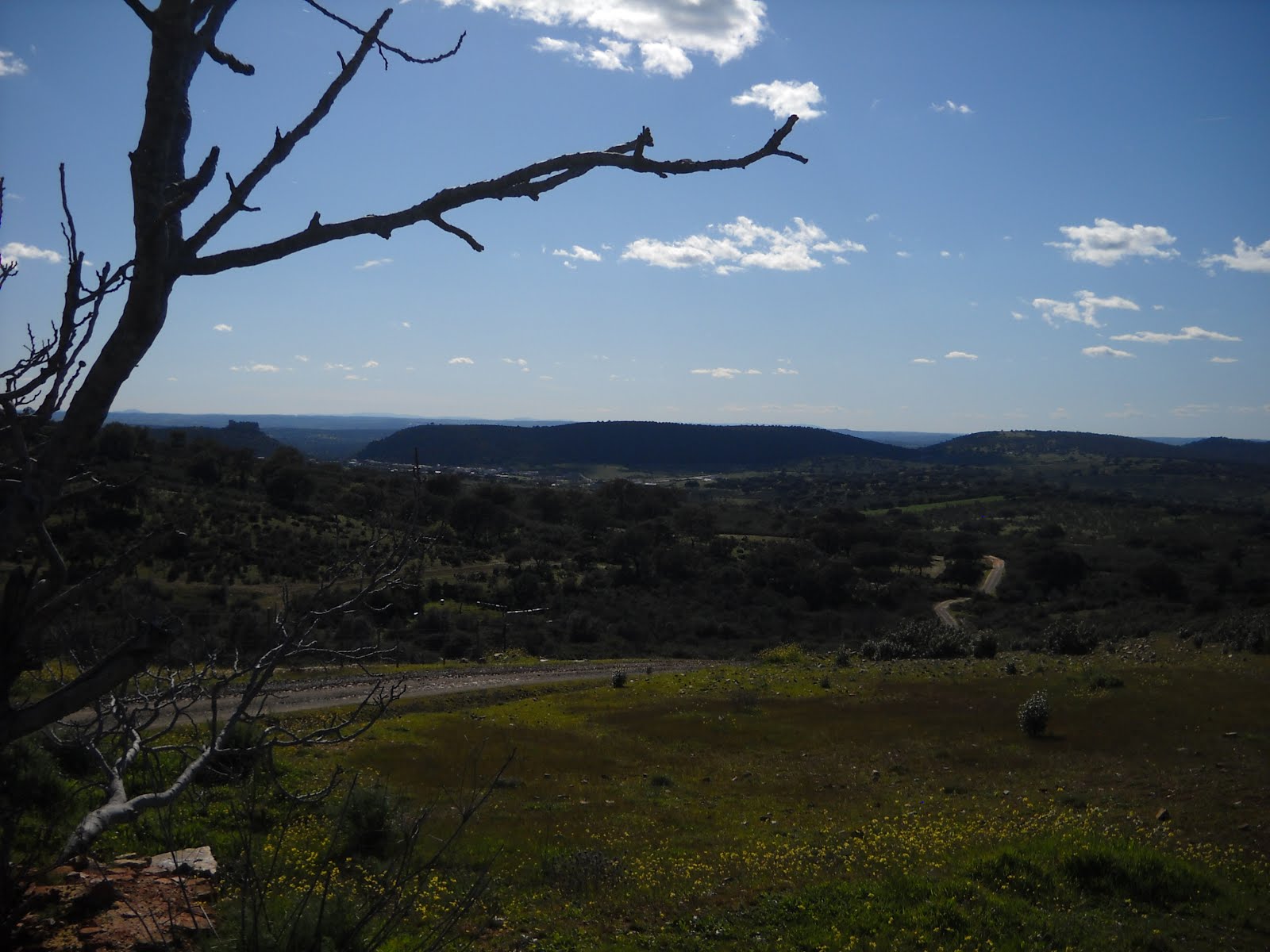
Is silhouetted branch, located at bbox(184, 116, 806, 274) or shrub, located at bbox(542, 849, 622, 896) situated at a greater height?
silhouetted branch, located at bbox(184, 116, 806, 274)

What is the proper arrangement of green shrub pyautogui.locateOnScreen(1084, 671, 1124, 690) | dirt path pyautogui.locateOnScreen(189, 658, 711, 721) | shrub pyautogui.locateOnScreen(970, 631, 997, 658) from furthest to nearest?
shrub pyautogui.locateOnScreen(970, 631, 997, 658) < dirt path pyautogui.locateOnScreen(189, 658, 711, 721) < green shrub pyautogui.locateOnScreen(1084, 671, 1124, 690)

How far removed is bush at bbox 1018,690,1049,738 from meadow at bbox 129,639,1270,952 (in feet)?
0.94

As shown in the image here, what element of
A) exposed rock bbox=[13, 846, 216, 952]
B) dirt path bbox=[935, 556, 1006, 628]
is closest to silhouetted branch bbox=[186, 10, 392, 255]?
exposed rock bbox=[13, 846, 216, 952]

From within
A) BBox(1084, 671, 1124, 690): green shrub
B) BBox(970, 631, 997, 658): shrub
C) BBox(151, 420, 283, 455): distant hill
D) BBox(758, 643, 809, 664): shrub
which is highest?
BBox(151, 420, 283, 455): distant hill

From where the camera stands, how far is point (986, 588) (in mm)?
61312

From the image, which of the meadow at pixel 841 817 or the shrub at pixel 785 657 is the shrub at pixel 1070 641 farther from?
the shrub at pixel 785 657

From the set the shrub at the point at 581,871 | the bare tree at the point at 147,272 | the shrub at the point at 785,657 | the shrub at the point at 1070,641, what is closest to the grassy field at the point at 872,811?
the shrub at the point at 581,871

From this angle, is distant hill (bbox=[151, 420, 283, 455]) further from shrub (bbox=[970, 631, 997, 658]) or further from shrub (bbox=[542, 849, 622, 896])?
shrub (bbox=[542, 849, 622, 896])

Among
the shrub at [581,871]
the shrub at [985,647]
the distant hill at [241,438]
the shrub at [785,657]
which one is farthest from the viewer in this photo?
the distant hill at [241,438]

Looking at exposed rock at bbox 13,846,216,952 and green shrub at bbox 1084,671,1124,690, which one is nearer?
exposed rock at bbox 13,846,216,952

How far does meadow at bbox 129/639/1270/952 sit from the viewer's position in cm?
742

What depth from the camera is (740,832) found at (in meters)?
10.8

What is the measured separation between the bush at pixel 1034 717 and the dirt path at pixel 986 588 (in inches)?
1042

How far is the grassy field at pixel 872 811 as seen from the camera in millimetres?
7488
